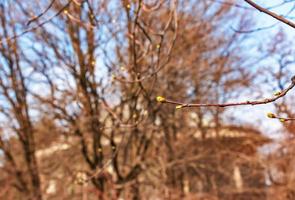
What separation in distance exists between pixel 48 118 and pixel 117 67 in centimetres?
394

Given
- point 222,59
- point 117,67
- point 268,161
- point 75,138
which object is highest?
point 222,59

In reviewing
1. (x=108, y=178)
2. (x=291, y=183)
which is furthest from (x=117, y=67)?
(x=291, y=183)

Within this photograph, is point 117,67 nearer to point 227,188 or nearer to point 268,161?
point 268,161

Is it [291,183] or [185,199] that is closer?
[291,183]

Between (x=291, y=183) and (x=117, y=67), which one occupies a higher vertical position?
(x=117, y=67)

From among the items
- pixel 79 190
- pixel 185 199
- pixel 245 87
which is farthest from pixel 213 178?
pixel 79 190

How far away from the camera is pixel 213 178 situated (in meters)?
15.8

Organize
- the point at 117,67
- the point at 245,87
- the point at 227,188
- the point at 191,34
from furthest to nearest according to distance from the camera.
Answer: the point at 227,188
the point at 245,87
the point at 191,34
the point at 117,67

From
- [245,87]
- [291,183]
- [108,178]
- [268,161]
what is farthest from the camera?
[245,87]

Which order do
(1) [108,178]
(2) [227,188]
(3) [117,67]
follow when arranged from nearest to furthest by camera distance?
(3) [117,67], (1) [108,178], (2) [227,188]

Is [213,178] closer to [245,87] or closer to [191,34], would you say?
[245,87]

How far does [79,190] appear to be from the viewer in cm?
1105

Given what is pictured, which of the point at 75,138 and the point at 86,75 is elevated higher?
the point at 86,75

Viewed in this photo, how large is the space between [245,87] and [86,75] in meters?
6.80
